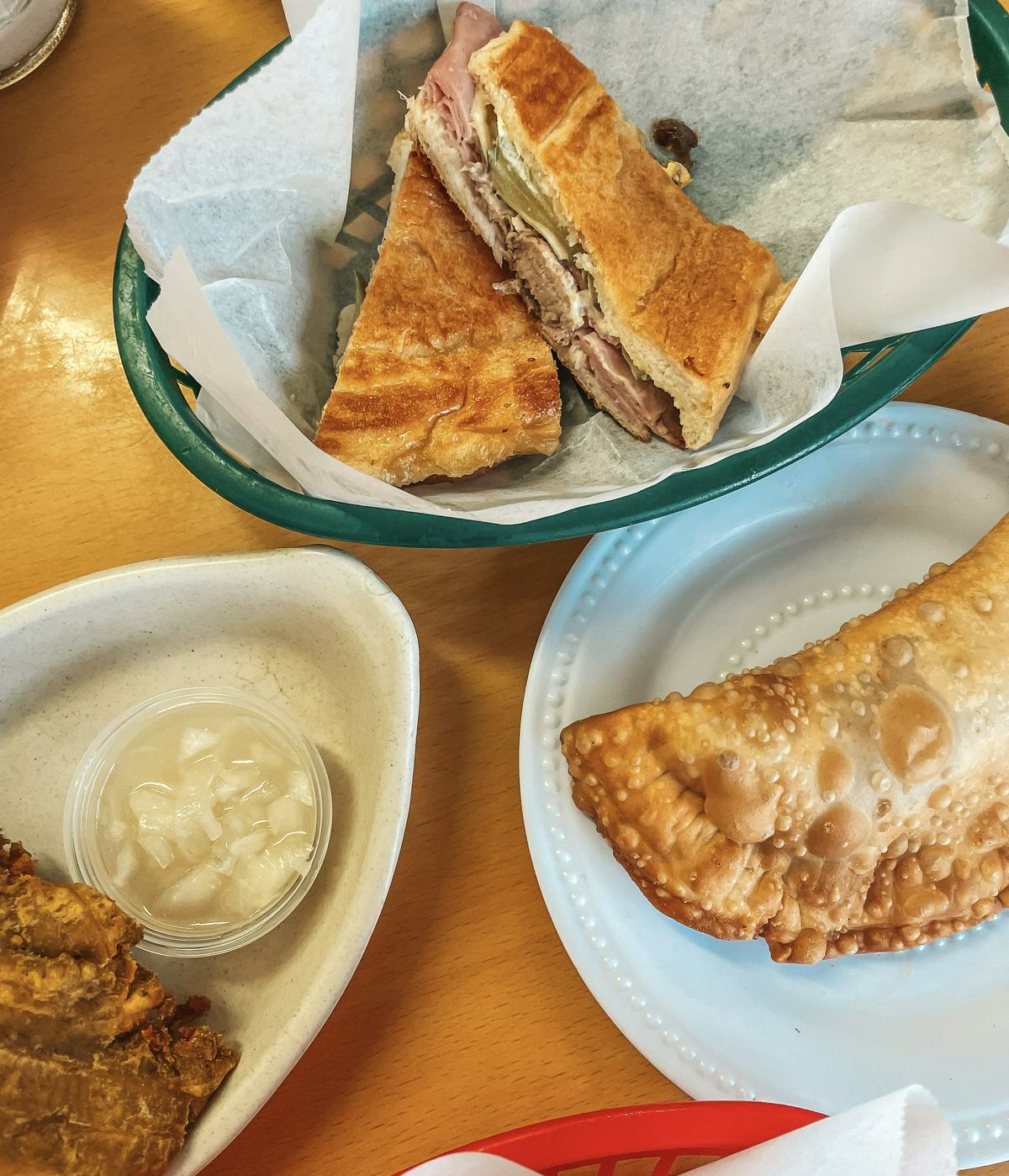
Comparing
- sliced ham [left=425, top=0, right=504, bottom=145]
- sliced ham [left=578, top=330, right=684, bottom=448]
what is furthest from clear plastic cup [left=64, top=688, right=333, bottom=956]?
sliced ham [left=425, top=0, right=504, bottom=145]

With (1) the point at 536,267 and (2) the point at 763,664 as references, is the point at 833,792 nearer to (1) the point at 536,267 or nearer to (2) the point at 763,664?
(2) the point at 763,664

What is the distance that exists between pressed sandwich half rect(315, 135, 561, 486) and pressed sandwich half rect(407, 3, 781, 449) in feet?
0.23

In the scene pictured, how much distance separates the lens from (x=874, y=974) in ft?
3.29

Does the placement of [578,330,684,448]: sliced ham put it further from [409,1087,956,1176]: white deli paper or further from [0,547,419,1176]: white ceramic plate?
[409,1087,956,1176]: white deli paper

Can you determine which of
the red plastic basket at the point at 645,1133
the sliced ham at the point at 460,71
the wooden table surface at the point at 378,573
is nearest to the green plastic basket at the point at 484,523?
the wooden table surface at the point at 378,573

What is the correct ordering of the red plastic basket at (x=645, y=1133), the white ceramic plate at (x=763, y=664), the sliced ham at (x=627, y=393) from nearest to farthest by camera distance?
1. the red plastic basket at (x=645, y=1133)
2. the white ceramic plate at (x=763, y=664)
3. the sliced ham at (x=627, y=393)

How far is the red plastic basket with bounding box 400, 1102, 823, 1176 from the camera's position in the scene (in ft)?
2.73

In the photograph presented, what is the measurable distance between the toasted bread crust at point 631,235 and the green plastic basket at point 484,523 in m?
0.11

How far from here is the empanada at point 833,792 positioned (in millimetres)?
957

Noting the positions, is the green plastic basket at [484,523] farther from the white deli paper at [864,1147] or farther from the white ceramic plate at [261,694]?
the white deli paper at [864,1147]

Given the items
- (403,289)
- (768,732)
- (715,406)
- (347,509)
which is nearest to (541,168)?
(403,289)

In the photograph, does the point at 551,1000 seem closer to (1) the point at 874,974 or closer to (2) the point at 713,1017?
(2) the point at 713,1017

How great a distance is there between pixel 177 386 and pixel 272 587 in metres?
0.24

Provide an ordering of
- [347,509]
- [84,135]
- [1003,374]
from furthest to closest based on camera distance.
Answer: [84,135]
[1003,374]
[347,509]
